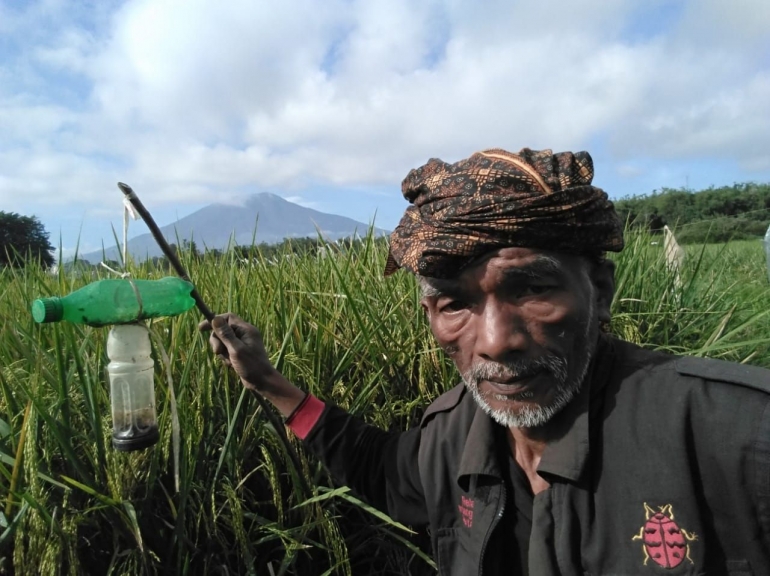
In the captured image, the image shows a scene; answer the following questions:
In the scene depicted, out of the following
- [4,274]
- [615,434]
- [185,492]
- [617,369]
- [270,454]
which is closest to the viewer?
[615,434]

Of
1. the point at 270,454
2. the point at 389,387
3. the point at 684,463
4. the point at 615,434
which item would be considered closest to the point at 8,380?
A: the point at 270,454

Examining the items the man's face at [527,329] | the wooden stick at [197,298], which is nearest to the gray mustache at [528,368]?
the man's face at [527,329]

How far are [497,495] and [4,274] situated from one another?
11.3ft

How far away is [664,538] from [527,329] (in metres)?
0.52

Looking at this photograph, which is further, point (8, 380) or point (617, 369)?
point (8, 380)

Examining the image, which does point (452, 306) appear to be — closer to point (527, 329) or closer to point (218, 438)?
point (527, 329)

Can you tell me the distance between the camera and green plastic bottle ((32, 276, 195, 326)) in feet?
3.92

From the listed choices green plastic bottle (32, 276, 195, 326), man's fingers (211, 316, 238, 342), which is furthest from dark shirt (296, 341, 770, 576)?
green plastic bottle (32, 276, 195, 326)

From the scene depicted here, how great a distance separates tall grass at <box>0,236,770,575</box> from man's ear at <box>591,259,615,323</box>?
816 millimetres

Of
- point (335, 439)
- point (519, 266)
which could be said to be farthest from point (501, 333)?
point (335, 439)

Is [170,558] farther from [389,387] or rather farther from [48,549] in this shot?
[389,387]

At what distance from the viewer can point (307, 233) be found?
3.48 meters

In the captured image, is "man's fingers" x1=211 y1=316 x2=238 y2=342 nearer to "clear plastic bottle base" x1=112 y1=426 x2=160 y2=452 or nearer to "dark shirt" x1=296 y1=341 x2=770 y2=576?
"clear plastic bottle base" x1=112 y1=426 x2=160 y2=452

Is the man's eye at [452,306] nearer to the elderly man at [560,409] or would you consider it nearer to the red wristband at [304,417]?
the elderly man at [560,409]
